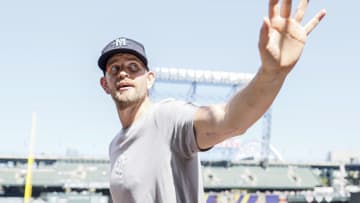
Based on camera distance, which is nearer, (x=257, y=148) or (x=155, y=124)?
(x=155, y=124)

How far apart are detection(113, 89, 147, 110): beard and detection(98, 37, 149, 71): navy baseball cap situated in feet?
0.64

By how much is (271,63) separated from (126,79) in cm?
80

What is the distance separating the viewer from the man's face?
6.98ft

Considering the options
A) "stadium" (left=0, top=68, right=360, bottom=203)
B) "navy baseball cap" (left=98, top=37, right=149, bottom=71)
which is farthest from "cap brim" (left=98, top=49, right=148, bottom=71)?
"stadium" (left=0, top=68, right=360, bottom=203)

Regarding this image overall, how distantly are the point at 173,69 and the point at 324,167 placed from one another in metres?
25.7

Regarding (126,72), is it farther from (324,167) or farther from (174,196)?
(324,167)

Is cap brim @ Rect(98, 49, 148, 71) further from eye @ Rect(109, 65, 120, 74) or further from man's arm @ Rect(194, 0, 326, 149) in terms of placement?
man's arm @ Rect(194, 0, 326, 149)

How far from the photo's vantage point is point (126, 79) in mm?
2131

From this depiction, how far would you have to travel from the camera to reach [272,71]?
1.55 metres

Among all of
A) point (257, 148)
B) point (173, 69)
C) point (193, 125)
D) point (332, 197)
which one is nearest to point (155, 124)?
point (193, 125)

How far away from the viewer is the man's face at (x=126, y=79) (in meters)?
2.13

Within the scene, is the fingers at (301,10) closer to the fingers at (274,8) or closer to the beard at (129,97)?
the fingers at (274,8)

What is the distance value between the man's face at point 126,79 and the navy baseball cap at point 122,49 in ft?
0.07

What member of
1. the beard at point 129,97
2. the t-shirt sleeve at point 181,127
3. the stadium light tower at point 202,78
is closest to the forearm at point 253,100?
the t-shirt sleeve at point 181,127
